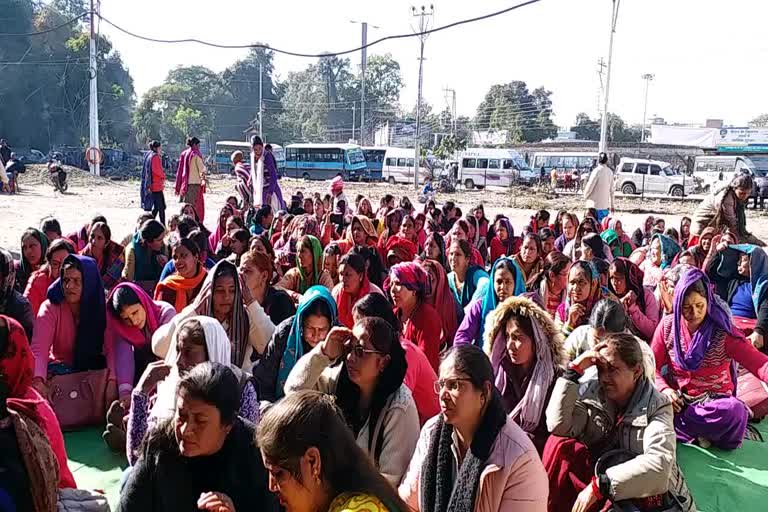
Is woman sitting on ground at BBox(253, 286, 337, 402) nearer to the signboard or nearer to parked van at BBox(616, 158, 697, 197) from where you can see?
parked van at BBox(616, 158, 697, 197)

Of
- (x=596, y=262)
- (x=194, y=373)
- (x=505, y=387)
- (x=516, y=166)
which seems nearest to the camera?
Answer: (x=194, y=373)

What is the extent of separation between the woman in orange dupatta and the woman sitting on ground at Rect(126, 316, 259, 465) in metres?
1.66

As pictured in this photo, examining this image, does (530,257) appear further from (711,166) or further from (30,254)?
(711,166)

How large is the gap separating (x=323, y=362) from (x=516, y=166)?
3040 centimetres

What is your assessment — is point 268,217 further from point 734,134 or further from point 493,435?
point 734,134

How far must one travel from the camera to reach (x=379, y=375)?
2734 mm

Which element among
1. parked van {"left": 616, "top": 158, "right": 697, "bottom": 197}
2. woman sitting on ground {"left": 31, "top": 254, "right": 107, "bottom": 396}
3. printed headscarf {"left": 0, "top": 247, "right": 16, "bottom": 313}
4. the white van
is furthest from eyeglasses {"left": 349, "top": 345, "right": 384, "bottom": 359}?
the white van

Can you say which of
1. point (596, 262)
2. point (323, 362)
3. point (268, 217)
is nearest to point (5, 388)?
point (323, 362)

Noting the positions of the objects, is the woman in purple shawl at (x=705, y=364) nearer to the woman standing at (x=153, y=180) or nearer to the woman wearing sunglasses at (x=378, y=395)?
the woman wearing sunglasses at (x=378, y=395)

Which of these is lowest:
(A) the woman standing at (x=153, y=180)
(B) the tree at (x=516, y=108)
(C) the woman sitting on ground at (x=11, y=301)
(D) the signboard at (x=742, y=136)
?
(C) the woman sitting on ground at (x=11, y=301)

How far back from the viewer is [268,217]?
844 cm

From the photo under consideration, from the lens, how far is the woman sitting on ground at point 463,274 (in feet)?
17.4

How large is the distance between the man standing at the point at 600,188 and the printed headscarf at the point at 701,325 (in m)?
5.91

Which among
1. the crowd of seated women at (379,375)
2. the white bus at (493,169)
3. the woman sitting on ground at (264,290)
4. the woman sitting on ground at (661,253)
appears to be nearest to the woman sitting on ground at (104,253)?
the crowd of seated women at (379,375)
